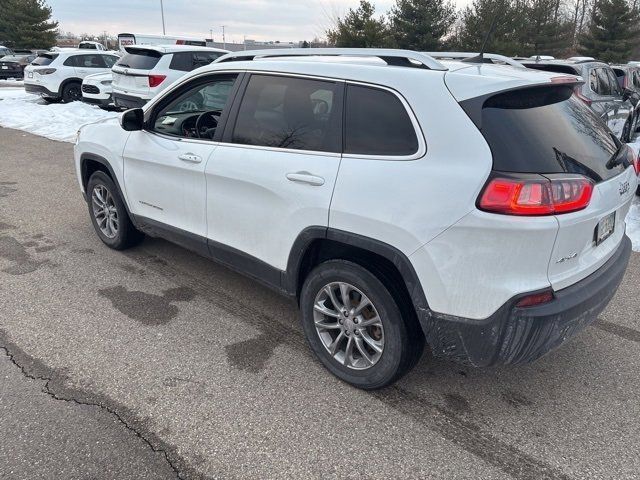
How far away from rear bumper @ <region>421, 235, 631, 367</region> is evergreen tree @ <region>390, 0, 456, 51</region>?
24775mm

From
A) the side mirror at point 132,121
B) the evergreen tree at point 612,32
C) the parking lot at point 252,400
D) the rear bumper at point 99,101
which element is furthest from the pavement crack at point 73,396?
the evergreen tree at point 612,32

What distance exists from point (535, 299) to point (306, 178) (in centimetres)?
134

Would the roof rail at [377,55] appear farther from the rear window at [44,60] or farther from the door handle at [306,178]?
the rear window at [44,60]

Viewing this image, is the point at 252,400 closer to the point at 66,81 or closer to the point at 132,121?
the point at 132,121

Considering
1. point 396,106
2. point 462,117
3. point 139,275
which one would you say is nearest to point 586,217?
point 462,117

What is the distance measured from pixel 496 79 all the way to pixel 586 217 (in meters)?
0.79

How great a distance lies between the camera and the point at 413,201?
247cm

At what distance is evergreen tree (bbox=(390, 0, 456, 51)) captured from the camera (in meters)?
25.2

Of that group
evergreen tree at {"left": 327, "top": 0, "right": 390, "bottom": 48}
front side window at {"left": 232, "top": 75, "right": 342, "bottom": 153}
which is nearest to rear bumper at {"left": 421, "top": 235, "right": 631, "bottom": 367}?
front side window at {"left": 232, "top": 75, "right": 342, "bottom": 153}

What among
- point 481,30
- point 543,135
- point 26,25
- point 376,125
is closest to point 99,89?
point 376,125

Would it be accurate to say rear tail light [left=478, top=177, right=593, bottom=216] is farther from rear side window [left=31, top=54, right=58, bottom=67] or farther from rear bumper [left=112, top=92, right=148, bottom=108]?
rear side window [left=31, top=54, right=58, bottom=67]

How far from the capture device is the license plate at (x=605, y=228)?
2602 mm

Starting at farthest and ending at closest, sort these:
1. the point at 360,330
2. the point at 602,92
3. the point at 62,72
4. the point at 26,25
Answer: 1. the point at 26,25
2. the point at 62,72
3. the point at 602,92
4. the point at 360,330

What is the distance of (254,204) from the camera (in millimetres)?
3252
